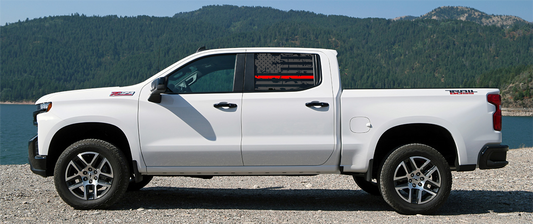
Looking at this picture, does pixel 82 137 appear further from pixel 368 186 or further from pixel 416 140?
pixel 416 140

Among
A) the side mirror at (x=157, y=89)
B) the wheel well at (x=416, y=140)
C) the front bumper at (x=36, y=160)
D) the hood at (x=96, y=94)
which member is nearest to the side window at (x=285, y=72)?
the side mirror at (x=157, y=89)

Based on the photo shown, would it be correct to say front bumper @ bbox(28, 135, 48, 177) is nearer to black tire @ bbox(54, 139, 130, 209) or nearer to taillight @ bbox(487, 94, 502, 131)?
black tire @ bbox(54, 139, 130, 209)

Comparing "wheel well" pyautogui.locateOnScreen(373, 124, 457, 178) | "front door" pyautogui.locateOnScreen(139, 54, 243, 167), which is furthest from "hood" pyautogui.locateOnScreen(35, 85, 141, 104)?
"wheel well" pyautogui.locateOnScreen(373, 124, 457, 178)

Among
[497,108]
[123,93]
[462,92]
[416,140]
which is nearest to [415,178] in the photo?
[416,140]

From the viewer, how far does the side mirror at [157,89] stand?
4.20 metres

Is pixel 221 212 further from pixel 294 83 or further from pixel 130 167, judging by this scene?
pixel 294 83

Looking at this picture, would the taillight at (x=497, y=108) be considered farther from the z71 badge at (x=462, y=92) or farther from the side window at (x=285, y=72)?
the side window at (x=285, y=72)

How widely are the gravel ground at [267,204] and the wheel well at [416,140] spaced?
66 centimetres

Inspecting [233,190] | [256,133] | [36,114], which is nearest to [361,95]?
[256,133]

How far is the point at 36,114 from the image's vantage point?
15.4ft

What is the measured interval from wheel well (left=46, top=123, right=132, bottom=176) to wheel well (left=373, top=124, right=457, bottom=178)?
2930 mm

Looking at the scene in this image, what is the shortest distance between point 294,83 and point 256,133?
69 centimetres

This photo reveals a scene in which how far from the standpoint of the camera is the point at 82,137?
4887mm

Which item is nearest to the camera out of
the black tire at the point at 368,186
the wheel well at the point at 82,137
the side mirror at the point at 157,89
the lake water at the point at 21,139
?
the side mirror at the point at 157,89
